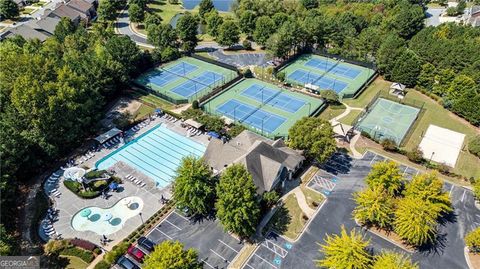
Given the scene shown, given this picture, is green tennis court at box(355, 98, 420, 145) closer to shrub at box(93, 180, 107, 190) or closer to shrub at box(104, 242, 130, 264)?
shrub at box(104, 242, 130, 264)

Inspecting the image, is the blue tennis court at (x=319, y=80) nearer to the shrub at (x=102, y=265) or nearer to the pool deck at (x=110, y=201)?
the pool deck at (x=110, y=201)

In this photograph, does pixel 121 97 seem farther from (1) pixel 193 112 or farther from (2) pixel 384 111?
(2) pixel 384 111

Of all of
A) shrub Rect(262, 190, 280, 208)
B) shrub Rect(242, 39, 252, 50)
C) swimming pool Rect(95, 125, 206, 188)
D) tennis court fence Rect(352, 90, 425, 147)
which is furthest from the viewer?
shrub Rect(242, 39, 252, 50)

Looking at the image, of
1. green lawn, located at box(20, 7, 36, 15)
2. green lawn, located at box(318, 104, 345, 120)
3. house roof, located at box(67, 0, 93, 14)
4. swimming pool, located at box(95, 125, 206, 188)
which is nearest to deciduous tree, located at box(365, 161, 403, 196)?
green lawn, located at box(318, 104, 345, 120)

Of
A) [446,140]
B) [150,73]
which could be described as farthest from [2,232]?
[446,140]

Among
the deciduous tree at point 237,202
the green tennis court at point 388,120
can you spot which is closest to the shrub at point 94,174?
the deciduous tree at point 237,202

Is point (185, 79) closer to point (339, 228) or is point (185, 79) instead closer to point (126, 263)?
point (126, 263)
